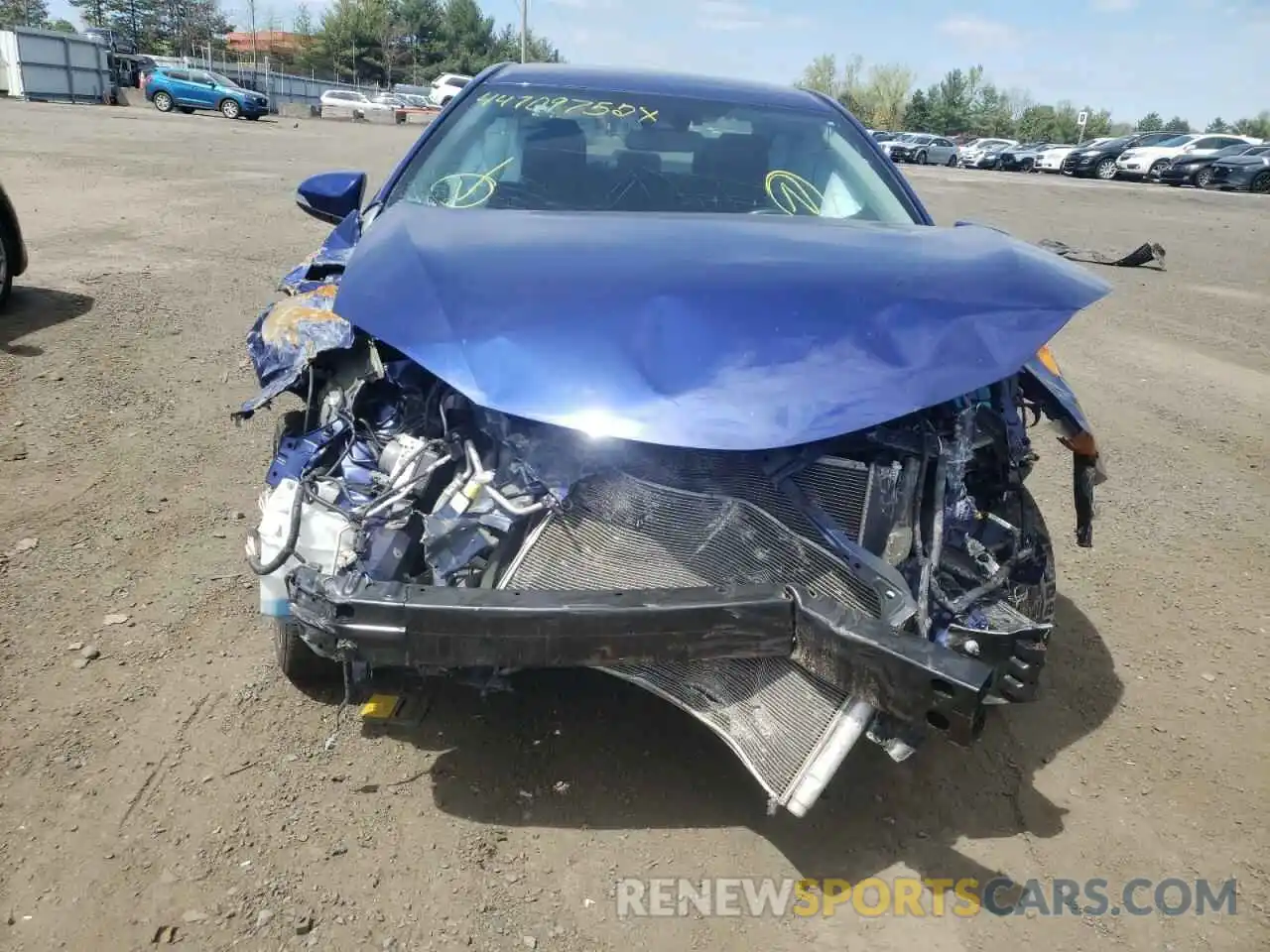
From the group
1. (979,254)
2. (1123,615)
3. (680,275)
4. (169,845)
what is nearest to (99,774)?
(169,845)

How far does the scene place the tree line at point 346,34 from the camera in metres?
61.4

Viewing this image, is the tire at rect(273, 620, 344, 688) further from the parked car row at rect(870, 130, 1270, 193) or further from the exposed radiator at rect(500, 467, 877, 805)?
the parked car row at rect(870, 130, 1270, 193)

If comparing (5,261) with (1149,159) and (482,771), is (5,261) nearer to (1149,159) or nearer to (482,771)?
(482,771)

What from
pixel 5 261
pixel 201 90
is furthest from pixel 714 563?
pixel 201 90

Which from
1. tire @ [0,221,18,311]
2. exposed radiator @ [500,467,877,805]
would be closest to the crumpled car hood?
exposed radiator @ [500,467,877,805]

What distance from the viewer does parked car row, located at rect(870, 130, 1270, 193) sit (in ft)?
83.1

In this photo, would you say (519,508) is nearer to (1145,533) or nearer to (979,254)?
(979,254)

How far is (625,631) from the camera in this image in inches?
82.0

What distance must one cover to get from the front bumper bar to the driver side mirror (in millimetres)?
2091

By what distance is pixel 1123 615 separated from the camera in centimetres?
368

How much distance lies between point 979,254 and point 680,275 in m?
0.95

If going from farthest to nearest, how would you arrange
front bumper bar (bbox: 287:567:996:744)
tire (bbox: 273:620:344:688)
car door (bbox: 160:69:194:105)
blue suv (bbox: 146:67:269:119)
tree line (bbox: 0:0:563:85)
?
tree line (bbox: 0:0:563:85) < car door (bbox: 160:69:194:105) < blue suv (bbox: 146:67:269:119) < tire (bbox: 273:620:344:688) < front bumper bar (bbox: 287:567:996:744)

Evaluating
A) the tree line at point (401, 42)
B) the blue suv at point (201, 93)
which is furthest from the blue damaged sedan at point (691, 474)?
the tree line at point (401, 42)

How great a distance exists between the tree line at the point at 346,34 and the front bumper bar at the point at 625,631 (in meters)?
64.4
